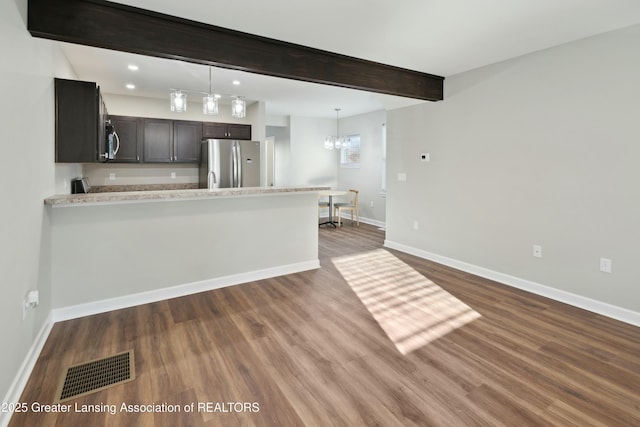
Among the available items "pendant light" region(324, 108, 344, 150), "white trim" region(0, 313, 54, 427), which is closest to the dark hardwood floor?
"white trim" region(0, 313, 54, 427)

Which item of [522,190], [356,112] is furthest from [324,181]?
[522,190]

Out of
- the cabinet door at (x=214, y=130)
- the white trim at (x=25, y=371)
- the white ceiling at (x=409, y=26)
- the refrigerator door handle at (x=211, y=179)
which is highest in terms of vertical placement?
the white ceiling at (x=409, y=26)

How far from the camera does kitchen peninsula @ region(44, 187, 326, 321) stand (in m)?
2.95

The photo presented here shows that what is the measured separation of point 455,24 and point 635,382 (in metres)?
2.89

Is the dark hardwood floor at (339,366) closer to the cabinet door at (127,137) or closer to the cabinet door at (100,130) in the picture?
the cabinet door at (100,130)

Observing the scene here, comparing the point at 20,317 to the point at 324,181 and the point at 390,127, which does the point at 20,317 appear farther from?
the point at 324,181

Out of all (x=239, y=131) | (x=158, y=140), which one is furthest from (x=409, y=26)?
(x=158, y=140)

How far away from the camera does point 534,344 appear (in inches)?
101

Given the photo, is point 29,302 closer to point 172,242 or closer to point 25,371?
Result: point 25,371

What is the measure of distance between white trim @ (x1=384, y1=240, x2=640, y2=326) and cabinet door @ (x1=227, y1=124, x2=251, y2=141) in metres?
4.05

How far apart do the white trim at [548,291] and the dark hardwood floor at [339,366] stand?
0.46 feet

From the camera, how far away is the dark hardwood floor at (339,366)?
182 centimetres

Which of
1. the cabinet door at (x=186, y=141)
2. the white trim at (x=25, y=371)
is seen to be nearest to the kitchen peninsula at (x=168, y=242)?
the white trim at (x=25, y=371)

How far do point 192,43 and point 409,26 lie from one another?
1853 mm
